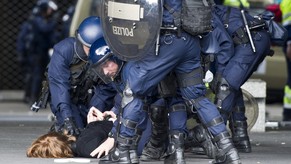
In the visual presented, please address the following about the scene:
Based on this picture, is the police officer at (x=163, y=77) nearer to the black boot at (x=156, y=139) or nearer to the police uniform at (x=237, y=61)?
the black boot at (x=156, y=139)

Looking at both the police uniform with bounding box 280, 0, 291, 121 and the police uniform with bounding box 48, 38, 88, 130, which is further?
the police uniform with bounding box 280, 0, 291, 121

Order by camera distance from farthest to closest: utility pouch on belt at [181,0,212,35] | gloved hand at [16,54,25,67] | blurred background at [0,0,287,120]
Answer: blurred background at [0,0,287,120] → gloved hand at [16,54,25,67] → utility pouch on belt at [181,0,212,35]

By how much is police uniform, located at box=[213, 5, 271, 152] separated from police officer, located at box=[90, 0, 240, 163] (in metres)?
1.18

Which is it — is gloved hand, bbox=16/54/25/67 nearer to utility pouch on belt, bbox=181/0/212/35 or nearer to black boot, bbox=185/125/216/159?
black boot, bbox=185/125/216/159

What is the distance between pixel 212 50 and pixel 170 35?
54 cm

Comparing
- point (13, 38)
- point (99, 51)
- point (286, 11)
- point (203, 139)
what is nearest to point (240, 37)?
point (203, 139)

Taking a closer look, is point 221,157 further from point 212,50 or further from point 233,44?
point 233,44

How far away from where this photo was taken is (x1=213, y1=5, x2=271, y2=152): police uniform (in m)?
11.3

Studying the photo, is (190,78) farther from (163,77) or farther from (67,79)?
(67,79)

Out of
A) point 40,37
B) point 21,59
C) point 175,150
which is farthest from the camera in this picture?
point 21,59

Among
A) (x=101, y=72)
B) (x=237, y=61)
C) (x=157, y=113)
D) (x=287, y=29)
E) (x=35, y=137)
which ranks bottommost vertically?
(x=35, y=137)

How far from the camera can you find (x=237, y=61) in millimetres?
11359

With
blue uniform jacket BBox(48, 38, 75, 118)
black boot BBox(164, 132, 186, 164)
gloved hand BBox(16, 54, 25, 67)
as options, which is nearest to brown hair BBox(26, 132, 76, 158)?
blue uniform jacket BBox(48, 38, 75, 118)

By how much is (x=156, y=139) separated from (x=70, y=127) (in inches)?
34.9
